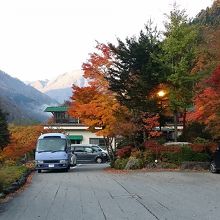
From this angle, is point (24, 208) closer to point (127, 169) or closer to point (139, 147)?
point (127, 169)

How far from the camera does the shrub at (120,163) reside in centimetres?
3081

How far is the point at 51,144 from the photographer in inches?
1217

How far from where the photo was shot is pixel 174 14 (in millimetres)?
34031

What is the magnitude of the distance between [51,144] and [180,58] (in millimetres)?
10816

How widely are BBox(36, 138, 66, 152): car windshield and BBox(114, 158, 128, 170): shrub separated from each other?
379 centimetres

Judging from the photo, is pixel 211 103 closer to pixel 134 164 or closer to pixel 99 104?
pixel 134 164

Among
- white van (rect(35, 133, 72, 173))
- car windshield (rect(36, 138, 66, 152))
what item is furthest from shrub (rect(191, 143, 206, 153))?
car windshield (rect(36, 138, 66, 152))

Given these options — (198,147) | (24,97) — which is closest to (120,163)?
(198,147)

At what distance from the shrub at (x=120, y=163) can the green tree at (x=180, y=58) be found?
16.4 feet

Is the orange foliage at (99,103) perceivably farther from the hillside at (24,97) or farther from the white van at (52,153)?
the hillside at (24,97)

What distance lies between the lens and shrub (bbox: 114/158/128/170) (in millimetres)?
→ 30812

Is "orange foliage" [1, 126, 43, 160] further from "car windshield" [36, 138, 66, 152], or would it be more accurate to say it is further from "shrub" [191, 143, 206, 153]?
"shrub" [191, 143, 206, 153]

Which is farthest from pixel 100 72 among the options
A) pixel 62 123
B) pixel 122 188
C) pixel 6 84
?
pixel 6 84

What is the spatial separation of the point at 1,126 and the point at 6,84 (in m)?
142
